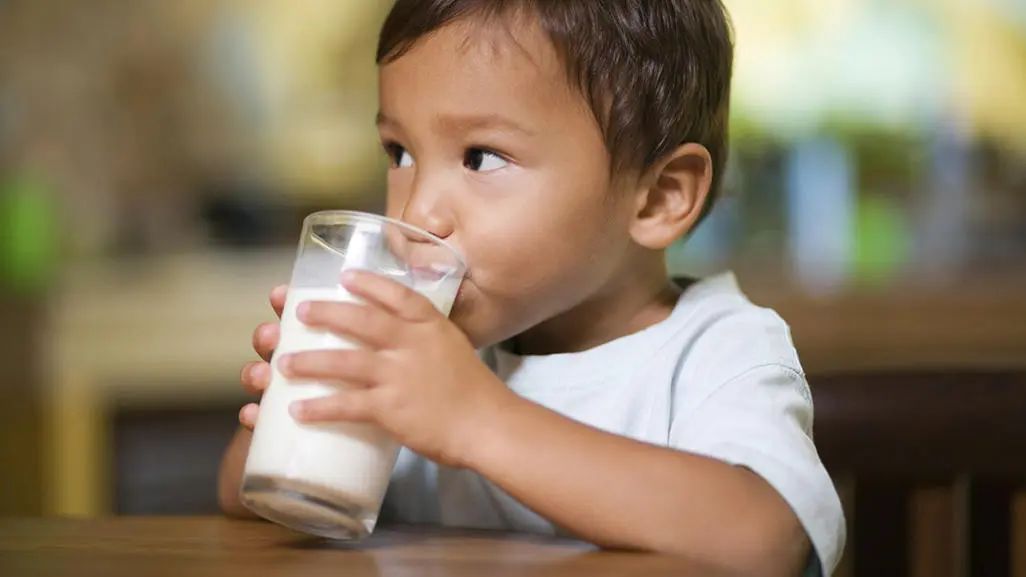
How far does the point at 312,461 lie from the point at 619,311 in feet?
1.27

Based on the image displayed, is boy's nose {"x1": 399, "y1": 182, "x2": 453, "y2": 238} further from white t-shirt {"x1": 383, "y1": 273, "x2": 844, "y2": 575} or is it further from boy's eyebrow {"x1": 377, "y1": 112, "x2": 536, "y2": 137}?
white t-shirt {"x1": 383, "y1": 273, "x2": 844, "y2": 575}

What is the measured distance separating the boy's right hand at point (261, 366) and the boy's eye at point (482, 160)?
157mm

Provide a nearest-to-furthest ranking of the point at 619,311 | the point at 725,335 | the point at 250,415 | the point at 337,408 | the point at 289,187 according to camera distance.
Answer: the point at 337,408, the point at 250,415, the point at 725,335, the point at 619,311, the point at 289,187

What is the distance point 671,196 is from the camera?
1.06m

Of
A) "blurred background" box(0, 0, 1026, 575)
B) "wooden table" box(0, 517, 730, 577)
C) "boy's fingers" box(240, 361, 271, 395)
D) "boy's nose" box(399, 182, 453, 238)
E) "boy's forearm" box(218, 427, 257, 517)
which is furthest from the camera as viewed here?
"blurred background" box(0, 0, 1026, 575)

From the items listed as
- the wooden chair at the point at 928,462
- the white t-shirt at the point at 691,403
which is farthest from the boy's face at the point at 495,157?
the wooden chair at the point at 928,462

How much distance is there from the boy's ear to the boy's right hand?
Answer: 0.95ft

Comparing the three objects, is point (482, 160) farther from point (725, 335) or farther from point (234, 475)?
point (234, 475)

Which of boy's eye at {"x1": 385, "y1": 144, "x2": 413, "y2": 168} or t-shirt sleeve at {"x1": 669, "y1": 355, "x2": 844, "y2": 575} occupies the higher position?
boy's eye at {"x1": 385, "y1": 144, "x2": 413, "y2": 168}

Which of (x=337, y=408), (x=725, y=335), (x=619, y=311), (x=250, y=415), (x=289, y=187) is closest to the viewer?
(x=337, y=408)

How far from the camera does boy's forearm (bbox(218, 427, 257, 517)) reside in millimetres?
1030

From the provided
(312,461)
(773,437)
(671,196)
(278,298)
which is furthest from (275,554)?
(671,196)

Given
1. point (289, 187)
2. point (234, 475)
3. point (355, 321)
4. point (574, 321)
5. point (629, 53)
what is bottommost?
point (289, 187)

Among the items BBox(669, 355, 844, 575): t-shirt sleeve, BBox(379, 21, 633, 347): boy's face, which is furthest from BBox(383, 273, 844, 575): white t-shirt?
BBox(379, 21, 633, 347): boy's face
